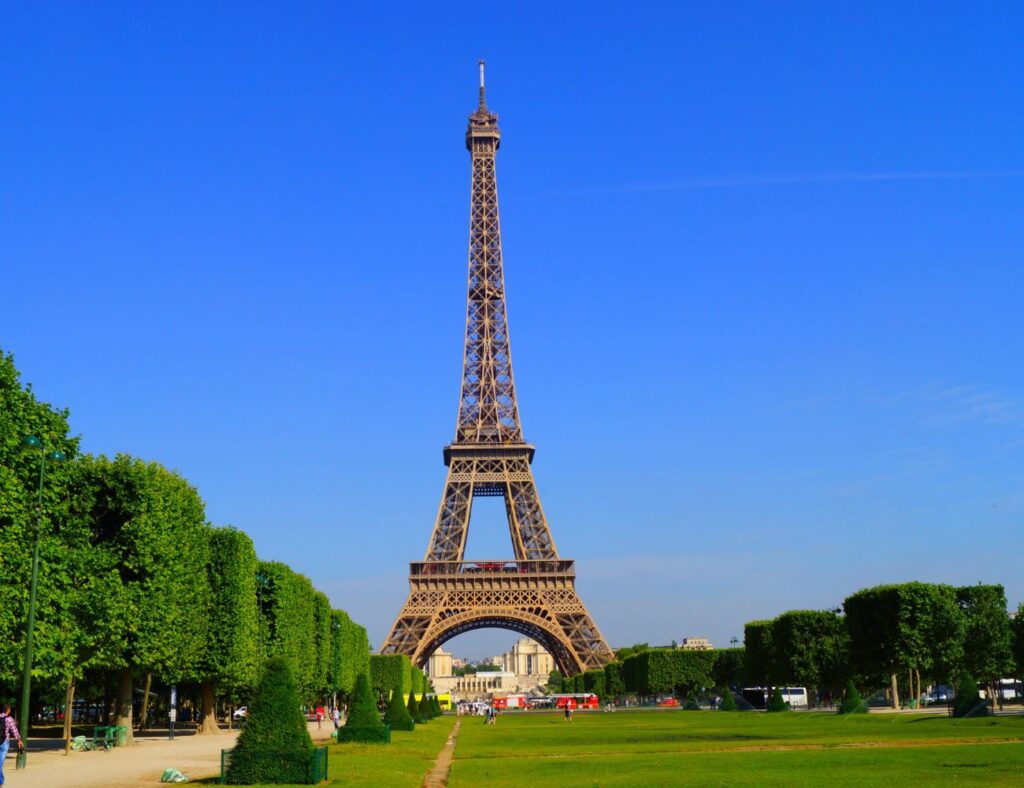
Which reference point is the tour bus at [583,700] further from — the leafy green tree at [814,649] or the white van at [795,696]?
the leafy green tree at [814,649]

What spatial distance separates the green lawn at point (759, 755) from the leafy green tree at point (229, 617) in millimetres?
10714

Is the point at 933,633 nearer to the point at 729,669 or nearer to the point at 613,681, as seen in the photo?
the point at 729,669

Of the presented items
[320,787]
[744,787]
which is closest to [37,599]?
[320,787]

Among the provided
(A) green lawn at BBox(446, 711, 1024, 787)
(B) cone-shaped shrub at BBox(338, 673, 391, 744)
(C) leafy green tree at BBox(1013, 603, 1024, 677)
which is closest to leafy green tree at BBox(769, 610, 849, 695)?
(C) leafy green tree at BBox(1013, 603, 1024, 677)

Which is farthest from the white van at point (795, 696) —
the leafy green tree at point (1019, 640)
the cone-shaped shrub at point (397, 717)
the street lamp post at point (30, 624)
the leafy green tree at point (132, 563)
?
the street lamp post at point (30, 624)

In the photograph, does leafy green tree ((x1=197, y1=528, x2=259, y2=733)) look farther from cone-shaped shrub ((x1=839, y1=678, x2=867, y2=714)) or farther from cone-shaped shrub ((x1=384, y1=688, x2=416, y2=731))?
cone-shaped shrub ((x1=839, y1=678, x2=867, y2=714))

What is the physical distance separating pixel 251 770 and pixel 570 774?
7333 mm

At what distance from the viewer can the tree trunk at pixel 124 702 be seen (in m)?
42.9

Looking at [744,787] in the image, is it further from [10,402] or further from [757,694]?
[757,694]

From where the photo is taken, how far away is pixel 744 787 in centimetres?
2136

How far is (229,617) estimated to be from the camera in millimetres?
50250

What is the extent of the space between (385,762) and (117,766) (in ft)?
24.3

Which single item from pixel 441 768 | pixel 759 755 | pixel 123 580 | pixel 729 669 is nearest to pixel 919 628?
pixel 759 755

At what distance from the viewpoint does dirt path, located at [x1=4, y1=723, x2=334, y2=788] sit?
987 inches
